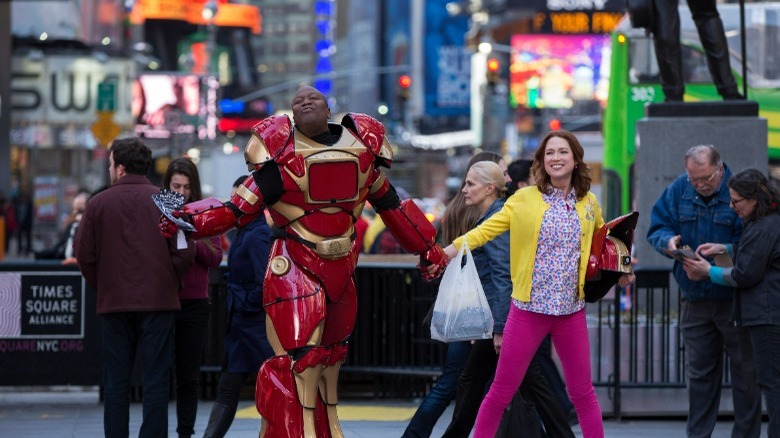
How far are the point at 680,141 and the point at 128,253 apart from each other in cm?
601

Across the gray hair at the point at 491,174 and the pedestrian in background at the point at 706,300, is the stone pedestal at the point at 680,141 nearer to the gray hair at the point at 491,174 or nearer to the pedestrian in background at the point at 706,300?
the pedestrian in background at the point at 706,300

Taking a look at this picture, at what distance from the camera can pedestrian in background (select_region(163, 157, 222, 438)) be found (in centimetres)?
920

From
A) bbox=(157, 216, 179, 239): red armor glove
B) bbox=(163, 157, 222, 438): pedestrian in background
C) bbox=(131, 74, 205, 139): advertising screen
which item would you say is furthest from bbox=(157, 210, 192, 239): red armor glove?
bbox=(131, 74, 205, 139): advertising screen

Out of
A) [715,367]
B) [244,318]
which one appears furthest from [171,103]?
[715,367]

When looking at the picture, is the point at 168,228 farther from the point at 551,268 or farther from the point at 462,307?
the point at 551,268

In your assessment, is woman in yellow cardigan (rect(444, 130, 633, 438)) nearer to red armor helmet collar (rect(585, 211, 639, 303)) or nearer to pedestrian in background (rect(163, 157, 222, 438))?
red armor helmet collar (rect(585, 211, 639, 303))

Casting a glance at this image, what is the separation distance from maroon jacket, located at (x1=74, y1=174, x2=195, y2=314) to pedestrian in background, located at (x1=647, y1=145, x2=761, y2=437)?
303 cm

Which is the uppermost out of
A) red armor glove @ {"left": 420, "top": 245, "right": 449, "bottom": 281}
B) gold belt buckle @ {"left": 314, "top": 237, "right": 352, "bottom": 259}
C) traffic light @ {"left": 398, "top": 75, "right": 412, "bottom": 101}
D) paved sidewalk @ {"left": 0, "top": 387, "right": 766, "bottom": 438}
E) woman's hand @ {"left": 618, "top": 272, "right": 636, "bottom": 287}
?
traffic light @ {"left": 398, "top": 75, "right": 412, "bottom": 101}

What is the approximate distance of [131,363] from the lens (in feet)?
27.5

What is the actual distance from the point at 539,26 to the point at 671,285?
68.0 metres

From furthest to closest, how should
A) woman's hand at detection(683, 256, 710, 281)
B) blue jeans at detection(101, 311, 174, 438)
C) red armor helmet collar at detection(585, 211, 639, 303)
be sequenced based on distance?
woman's hand at detection(683, 256, 710, 281) < blue jeans at detection(101, 311, 174, 438) < red armor helmet collar at detection(585, 211, 639, 303)

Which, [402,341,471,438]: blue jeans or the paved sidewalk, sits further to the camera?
the paved sidewalk

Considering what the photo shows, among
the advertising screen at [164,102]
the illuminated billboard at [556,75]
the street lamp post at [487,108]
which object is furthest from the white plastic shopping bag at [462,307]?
the street lamp post at [487,108]

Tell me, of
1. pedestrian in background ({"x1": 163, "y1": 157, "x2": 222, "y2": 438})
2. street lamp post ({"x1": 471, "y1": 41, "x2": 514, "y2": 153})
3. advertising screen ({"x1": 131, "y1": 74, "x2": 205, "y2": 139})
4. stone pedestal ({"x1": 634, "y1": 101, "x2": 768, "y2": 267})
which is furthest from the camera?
street lamp post ({"x1": 471, "y1": 41, "x2": 514, "y2": 153})
